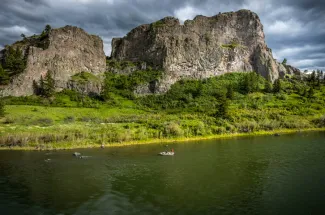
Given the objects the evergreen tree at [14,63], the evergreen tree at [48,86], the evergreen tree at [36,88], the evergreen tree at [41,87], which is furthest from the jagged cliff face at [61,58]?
the evergreen tree at [48,86]

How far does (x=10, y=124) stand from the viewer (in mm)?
77375

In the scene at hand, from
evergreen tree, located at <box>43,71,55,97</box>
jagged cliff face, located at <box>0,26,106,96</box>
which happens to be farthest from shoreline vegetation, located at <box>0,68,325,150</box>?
jagged cliff face, located at <box>0,26,106,96</box>

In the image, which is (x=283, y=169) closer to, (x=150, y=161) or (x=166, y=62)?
(x=150, y=161)

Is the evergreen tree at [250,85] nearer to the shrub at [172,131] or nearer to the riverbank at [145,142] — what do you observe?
the riverbank at [145,142]

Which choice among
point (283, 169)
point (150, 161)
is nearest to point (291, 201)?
point (283, 169)

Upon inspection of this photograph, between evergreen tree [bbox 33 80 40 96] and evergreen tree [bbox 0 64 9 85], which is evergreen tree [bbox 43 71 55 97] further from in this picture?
evergreen tree [bbox 0 64 9 85]

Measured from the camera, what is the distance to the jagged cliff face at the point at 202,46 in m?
158

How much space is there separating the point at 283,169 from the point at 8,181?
4245 centimetres

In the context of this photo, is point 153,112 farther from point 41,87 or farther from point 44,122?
point 41,87

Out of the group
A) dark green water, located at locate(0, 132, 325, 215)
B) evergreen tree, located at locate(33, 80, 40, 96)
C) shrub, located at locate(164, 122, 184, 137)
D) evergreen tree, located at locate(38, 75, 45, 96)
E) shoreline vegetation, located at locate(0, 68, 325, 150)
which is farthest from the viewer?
evergreen tree, located at locate(33, 80, 40, 96)

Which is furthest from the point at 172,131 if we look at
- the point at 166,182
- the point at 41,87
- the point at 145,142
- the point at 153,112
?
the point at 41,87

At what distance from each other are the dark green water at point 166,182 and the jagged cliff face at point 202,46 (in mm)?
98187

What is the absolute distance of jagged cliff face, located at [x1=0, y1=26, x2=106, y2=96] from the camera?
387 feet

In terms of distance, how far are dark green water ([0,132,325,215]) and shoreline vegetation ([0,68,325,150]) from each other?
13335 millimetres
